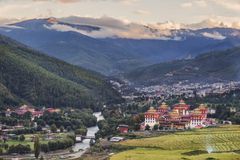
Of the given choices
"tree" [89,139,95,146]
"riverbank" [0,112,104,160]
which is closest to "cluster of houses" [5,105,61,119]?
"tree" [89,139,95,146]

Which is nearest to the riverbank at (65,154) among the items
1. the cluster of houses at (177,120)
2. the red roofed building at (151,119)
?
the red roofed building at (151,119)

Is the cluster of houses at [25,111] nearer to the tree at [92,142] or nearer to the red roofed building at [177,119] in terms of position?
the red roofed building at [177,119]

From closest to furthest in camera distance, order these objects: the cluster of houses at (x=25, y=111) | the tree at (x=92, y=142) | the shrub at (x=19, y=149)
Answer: the shrub at (x=19, y=149)
the tree at (x=92, y=142)
the cluster of houses at (x=25, y=111)

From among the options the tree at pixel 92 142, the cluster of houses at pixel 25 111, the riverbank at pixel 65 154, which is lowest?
the riverbank at pixel 65 154

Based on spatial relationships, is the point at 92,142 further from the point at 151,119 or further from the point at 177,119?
the point at 177,119

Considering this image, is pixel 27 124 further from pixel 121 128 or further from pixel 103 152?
pixel 103 152

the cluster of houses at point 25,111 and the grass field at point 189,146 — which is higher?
the cluster of houses at point 25,111

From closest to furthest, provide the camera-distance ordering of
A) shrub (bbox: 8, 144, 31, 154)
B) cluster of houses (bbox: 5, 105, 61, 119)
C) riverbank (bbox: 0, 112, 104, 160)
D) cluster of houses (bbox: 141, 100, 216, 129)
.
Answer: riverbank (bbox: 0, 112, 104, 160) → shrub (bbox: 8, 144, 31, 154) → cluster of houses (bbox: 141, 100, 216, 129) → cluster of houses (bbox: 5, 105, 61, 119)

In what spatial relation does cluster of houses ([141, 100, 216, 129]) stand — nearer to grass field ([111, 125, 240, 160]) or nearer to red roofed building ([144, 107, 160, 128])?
red roofed building ([144, 107, 160, 128])

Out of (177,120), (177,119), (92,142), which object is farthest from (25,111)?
(92,142)
